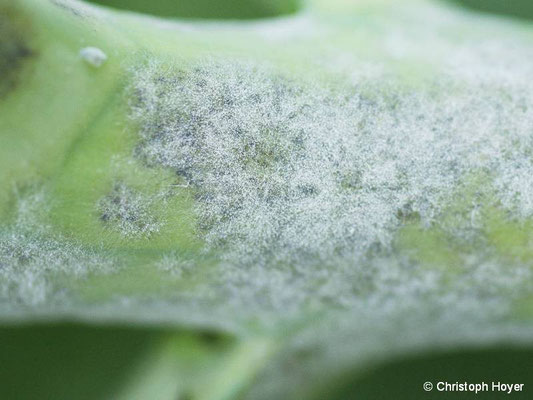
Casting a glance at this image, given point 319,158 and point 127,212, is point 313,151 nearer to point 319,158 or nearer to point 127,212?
point 319,158

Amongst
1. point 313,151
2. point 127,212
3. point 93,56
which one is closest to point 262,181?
point 313,151

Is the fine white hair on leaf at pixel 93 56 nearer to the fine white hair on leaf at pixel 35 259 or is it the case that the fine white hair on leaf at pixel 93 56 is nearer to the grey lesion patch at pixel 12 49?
the grey lesion patch at pixel 12 49

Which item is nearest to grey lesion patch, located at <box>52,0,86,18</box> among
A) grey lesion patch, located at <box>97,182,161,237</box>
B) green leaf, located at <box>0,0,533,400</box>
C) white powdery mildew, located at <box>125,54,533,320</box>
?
green leaf, located at <box>0,0,533,400</box>

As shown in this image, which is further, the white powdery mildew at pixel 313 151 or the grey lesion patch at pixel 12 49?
the white powdery mildew at pixel 313 151

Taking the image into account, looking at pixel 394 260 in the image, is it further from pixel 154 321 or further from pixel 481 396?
pixel 481 396

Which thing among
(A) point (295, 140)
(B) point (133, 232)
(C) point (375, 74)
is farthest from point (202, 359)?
(C) point (375, 74)

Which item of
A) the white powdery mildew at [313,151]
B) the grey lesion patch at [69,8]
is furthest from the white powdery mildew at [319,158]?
the grey lesion patch at [69,8]
